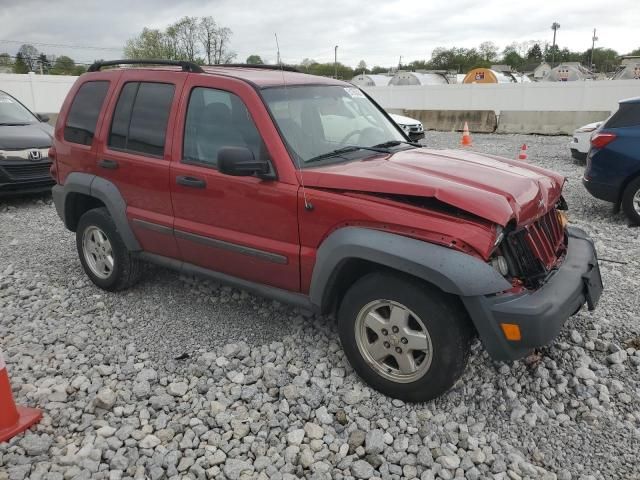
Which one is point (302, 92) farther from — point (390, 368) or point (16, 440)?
point (16, 440)

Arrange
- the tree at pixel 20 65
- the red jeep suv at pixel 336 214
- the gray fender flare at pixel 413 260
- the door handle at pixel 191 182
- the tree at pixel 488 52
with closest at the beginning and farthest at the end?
the gray fender flare at pixel 413 260 → the red jeep suv at pixel 336 214 → the door handle at pixel 191 182 → the tree at pixel 20 65 → the tree at pixel 488 52

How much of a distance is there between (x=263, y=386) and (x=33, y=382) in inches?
59.3

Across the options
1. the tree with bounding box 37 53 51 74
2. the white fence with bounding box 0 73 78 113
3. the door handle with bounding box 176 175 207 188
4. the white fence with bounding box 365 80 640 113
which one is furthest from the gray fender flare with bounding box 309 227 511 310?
the tree with bounding box 37 53 51 74

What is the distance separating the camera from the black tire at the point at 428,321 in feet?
9.45

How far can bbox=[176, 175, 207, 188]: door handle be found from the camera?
12.2 ft

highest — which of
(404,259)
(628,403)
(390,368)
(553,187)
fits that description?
(553,187)

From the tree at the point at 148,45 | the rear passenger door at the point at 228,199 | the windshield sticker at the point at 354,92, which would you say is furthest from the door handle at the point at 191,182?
the tree at the point at 148,45

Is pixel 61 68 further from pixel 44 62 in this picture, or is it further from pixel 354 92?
pixel 354 92

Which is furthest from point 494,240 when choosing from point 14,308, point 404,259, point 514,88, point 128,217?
point 514,88

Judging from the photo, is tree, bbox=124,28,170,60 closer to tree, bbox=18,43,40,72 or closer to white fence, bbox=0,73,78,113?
tree, bbox=18,43,40,72

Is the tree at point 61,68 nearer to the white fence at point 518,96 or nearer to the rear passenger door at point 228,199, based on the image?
the white fence at point 518,96

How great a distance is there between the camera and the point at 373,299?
3.07 m

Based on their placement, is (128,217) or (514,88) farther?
(514,88)

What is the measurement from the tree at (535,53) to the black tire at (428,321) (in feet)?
332
